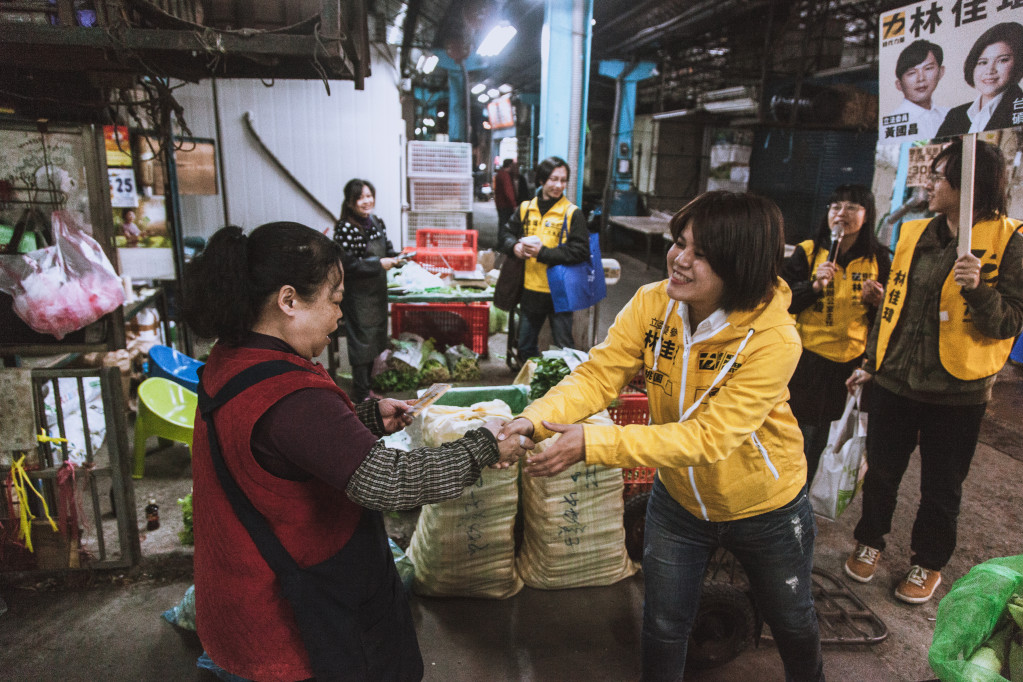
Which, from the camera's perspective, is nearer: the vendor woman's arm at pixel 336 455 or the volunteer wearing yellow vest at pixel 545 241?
the vendor woman's arm at pixel 336 455

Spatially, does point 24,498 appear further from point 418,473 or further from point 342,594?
point 418,473

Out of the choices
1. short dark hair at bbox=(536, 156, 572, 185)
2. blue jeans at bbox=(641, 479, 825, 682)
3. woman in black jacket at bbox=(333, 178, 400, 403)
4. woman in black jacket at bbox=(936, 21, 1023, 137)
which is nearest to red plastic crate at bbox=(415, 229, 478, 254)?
woman in black jacket at bbox=(333, 178, 400, 403)

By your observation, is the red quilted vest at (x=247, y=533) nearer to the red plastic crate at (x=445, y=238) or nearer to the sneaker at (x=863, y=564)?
the sneaker at (x=863, y=564)

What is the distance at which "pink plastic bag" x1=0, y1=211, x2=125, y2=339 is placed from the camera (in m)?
2.69

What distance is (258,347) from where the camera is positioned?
1.51 meters

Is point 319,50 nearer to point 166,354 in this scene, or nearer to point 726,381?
point 726,381

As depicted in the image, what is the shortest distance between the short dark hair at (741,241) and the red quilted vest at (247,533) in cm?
114

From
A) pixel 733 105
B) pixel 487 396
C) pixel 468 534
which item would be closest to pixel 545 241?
pixel 487 396

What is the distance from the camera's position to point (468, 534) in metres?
2.96

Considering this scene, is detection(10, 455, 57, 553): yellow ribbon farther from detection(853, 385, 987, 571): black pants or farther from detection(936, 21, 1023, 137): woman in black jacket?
detection(936, 21, 1023, 137): woman in black jacket

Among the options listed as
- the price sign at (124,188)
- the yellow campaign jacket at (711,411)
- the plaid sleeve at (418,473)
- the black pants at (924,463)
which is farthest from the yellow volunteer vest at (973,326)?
the price sign at (124,188)

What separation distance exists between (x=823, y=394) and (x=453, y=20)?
325 inches

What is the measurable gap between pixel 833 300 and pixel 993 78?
57.3 inches

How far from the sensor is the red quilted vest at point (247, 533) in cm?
143
